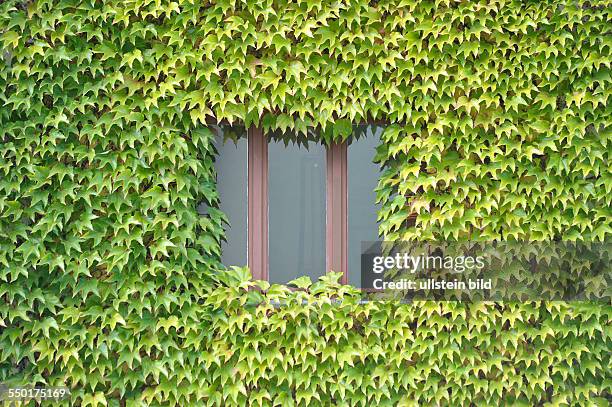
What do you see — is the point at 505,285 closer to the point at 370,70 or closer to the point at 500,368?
the point at 500,368

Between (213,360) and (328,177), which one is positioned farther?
(328,177)

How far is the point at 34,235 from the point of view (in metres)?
4.42

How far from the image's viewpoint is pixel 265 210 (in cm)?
479

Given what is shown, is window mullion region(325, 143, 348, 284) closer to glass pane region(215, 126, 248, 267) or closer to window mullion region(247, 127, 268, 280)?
window mullion region(247, 127, 268, 280)

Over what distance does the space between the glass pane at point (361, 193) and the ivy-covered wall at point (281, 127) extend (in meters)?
0.22

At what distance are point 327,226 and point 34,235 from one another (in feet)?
7.36

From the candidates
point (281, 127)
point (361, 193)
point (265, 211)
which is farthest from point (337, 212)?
point (281, 127)

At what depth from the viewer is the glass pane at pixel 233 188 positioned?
190 inches

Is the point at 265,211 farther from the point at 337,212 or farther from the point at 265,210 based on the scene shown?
the point at 337,212

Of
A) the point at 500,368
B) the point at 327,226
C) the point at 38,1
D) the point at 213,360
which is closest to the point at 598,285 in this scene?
the point at 500,368

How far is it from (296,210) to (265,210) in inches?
23.8

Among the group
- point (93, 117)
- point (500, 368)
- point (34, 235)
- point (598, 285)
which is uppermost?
point (93, 117)

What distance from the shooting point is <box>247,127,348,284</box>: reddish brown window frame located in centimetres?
475

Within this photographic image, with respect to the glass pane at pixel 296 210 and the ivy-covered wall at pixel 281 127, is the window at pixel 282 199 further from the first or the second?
the ivy-covered wall at pixel 281 127
